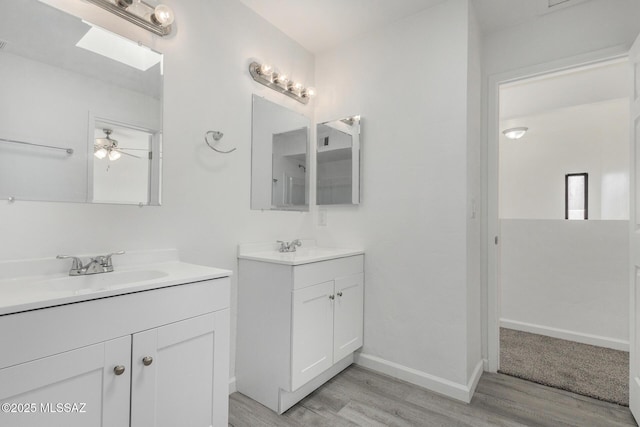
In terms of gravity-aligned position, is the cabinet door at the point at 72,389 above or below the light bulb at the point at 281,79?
below

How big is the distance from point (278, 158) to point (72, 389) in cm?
174

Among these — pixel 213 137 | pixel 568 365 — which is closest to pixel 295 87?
pixel 213 137

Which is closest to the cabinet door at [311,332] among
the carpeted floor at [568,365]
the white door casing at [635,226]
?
the carpeted floor at [568,365]

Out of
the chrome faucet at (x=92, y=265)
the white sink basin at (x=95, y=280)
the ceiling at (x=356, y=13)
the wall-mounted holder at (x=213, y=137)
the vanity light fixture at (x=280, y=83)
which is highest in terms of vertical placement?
the ceiling at (x=356, y=13)

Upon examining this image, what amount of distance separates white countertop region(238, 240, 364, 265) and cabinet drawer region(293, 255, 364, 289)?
3 cm

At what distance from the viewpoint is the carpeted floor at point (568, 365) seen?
208cm

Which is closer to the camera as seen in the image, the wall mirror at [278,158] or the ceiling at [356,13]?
the ceiling at [356,13]

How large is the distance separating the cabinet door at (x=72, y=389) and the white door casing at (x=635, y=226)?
248 cm

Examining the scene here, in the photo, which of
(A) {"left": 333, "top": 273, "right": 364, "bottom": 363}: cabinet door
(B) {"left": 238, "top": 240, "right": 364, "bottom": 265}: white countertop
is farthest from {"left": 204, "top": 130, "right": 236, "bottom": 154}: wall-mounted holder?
(A) {"left": 333, "top": 273, "right": 364, "bottom": 363}: cabinet door

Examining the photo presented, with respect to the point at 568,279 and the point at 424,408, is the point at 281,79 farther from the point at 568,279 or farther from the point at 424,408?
the point at 568,279

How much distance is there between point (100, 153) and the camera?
4.81 feet

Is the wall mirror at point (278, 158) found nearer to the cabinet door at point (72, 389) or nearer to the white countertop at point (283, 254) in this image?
the white countertop at point (283, 254)

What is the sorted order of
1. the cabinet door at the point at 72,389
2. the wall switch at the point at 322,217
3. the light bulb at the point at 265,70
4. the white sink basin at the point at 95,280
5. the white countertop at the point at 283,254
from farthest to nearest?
the wall switch at the point at 322,217 → the light bulb at the point at 265,70 → the white countertop at the point at 283,254 → the white sink basin at the point at 95,280 → the cabinet door at the point at 72,389

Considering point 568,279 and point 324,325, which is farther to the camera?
point 568,279
